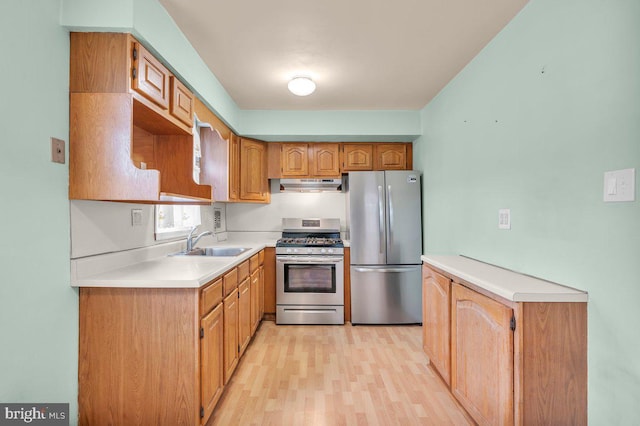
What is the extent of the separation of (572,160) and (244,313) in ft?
7.88

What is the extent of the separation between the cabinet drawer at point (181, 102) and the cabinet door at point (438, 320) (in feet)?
6.72

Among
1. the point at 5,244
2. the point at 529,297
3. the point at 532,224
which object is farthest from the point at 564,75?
the point at 5,244

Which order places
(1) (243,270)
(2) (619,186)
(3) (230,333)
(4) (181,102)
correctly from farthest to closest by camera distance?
(1) (243,270) < (3) (230,333) < (4) (181,102) < (2) (619,186)

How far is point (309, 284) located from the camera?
140 inches

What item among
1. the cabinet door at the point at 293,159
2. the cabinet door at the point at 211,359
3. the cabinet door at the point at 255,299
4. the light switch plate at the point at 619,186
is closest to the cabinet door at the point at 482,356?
the light switch plate at the point at 619,186

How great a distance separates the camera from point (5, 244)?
50.1 inches

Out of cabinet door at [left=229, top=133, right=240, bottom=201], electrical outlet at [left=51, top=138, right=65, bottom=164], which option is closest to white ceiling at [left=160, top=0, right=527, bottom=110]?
cabinet door at [left=229, top=133, right=240, bottom=201]

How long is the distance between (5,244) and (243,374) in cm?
175

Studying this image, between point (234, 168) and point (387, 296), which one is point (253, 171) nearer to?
point (234, 168)

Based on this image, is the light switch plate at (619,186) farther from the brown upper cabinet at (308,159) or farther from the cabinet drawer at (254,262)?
the brown upper cabinet at (308,159)

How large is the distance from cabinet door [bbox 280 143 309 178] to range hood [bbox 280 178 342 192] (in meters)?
0.09

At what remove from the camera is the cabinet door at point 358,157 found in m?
3.91

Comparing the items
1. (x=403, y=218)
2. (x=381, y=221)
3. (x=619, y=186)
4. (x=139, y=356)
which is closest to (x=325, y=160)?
(x=381, y=221)

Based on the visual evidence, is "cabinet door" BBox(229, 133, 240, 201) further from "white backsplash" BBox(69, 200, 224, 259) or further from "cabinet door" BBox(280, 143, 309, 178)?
"white backsplash" BBox(69, 200, 224, 259)
